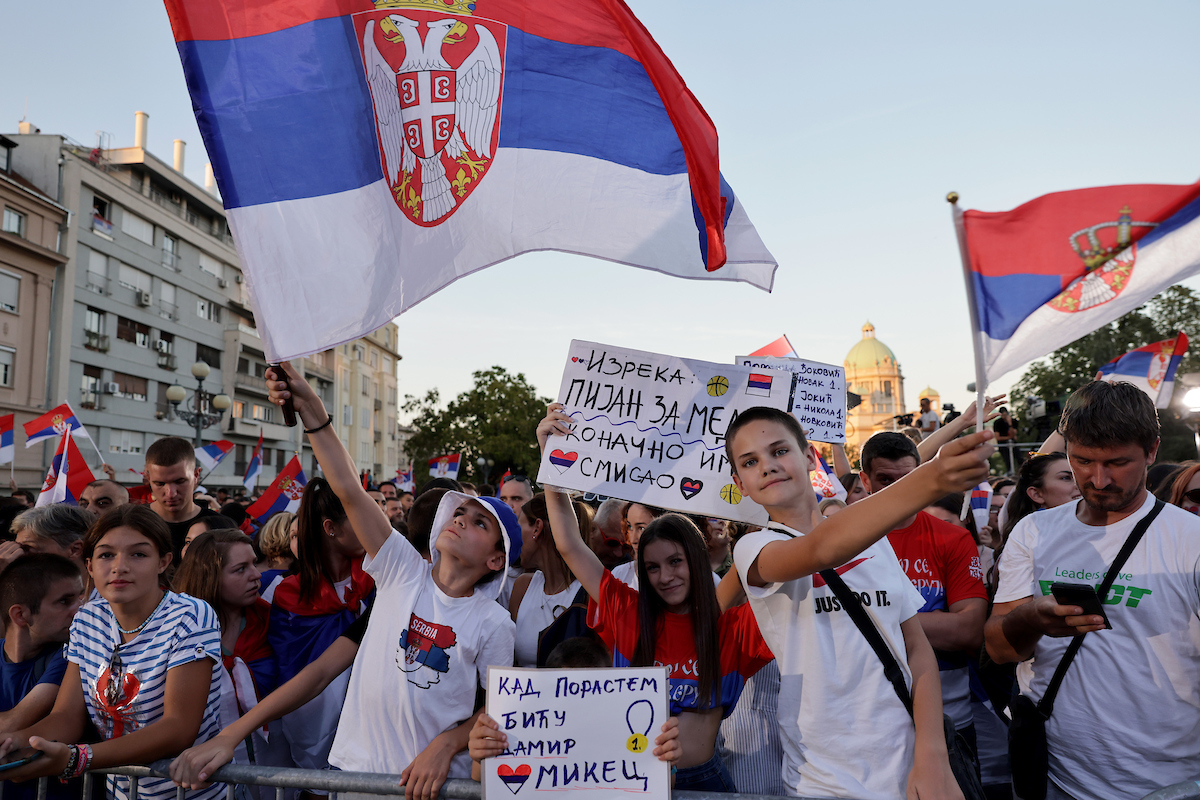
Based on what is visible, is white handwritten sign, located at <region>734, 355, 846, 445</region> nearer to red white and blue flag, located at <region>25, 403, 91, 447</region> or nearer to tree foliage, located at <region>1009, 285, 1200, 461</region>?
red white and blue flag, located at <region>25, 403, 91, 447</region>

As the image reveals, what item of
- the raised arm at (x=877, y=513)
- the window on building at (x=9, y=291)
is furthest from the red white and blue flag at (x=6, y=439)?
the window on building at (x=9, y=291)

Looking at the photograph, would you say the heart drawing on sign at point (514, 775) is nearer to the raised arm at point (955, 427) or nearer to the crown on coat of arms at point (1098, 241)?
the raised arm at point (955, 427)

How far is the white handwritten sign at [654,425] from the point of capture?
387cm

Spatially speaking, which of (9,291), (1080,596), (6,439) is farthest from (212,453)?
(9,291)

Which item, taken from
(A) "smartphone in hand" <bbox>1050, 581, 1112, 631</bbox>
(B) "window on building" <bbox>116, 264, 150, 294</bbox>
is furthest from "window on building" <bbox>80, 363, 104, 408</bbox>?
(A) "smartphone in hand" <bbox>1050, 581, 1112, 631</bbox>

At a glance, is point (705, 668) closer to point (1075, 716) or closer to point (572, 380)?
point (1075, 716)

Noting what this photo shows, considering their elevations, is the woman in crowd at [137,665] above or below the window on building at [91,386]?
below

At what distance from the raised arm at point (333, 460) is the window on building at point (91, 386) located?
36.8 m

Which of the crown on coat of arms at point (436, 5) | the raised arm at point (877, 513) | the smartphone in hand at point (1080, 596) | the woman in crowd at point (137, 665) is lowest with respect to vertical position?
the woman in crowd at point (137, 665)

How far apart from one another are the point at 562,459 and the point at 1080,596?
7.11 ft

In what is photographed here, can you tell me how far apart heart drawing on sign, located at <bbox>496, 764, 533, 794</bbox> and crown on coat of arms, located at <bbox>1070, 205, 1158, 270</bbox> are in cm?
256

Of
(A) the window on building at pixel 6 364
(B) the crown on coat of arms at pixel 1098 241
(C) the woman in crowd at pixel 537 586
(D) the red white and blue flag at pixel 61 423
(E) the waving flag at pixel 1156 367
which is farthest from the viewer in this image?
(A) the window on building at pixel 6 364

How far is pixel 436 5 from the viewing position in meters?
3.43

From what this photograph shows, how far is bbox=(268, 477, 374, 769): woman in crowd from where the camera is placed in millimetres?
4273
